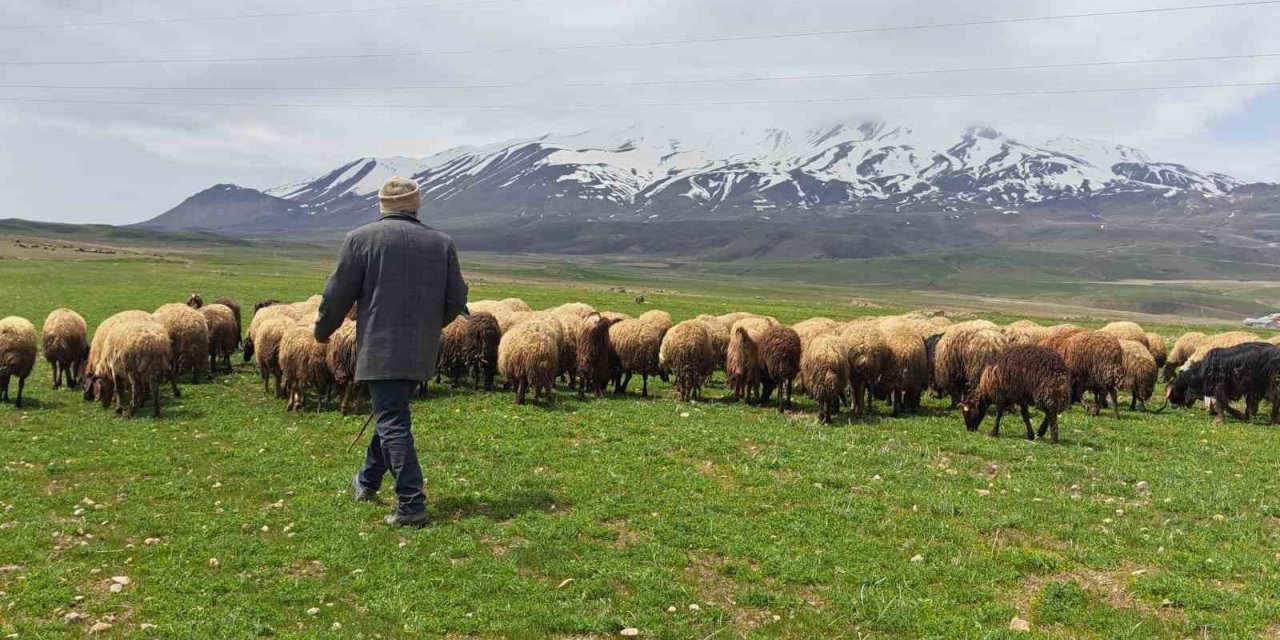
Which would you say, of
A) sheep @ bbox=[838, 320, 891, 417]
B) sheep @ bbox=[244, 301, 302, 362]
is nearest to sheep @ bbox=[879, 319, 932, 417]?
sheep @ bbox=[838, 320, 891, 417]

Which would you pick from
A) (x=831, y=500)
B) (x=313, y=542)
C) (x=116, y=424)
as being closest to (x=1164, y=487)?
(x=831, y=500)

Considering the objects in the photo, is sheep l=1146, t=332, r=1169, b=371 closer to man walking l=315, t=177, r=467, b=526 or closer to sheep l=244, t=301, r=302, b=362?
man walking l=315, t=177, r=467, b=526

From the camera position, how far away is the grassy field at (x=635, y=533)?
7.37 metres

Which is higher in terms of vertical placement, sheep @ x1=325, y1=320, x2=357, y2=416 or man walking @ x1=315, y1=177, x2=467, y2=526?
man walking @ x1=315, y1=177, x2=467, y2=526

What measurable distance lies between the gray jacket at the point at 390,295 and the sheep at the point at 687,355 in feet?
35.5

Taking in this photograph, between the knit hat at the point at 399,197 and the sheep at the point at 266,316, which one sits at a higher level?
the knit hat at the point at 399,197

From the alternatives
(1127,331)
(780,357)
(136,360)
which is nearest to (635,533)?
(780,357)

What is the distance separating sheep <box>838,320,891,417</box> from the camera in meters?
17.7

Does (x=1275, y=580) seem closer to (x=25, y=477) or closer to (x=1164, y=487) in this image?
(x=1164, y=487)

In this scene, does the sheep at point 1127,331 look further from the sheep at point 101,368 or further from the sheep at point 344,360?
the sheep at point 101,368

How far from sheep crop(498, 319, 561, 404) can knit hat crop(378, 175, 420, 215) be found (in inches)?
333

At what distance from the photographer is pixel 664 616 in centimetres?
744

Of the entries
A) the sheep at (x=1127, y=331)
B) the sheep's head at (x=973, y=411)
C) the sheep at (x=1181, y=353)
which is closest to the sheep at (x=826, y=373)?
the sheep's head at (x=973, y=411)

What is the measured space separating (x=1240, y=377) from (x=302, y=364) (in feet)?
77.0
